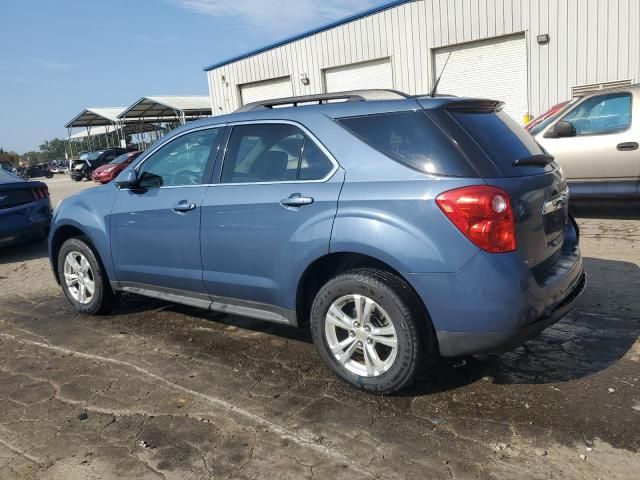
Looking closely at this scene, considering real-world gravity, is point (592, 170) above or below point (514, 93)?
below

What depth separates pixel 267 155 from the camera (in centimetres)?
366

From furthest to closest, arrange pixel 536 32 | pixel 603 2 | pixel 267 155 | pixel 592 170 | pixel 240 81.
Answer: pixel 240 81, pixel 536 32, pixel 603 2, pixel 592 170, pixel 267 155

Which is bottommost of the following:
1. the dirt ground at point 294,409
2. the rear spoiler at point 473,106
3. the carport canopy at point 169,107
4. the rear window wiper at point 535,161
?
the dirt ground at point 294,409

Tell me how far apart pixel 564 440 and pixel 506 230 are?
1059 millimetres

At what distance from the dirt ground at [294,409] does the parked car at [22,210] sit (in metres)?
3.96

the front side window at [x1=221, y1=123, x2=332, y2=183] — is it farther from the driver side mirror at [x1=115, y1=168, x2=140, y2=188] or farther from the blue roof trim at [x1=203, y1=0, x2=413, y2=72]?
the blue roof trim at [x1=203, y1=0, x2=413, y2=72]

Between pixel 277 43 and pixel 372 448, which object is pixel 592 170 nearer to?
pixel 372 448

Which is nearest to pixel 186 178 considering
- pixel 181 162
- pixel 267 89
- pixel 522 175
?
pixel 181 162

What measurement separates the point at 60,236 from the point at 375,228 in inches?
141

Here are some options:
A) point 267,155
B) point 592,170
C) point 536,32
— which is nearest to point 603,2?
point 536,32

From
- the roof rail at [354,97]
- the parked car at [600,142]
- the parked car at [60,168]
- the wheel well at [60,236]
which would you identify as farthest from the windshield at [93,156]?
the roof rail at [354,97]

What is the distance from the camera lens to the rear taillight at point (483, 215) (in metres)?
2.74

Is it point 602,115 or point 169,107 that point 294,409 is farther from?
point 169,107

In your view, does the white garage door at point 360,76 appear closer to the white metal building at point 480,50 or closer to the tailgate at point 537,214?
the white metal building at point 480,50
